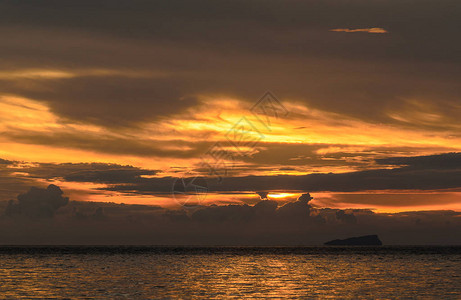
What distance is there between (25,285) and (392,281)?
54.8 m

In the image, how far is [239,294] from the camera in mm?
70500

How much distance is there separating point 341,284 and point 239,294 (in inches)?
857

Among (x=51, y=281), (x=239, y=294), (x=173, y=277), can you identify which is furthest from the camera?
(x=173, y=277)

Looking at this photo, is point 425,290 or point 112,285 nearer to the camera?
point 425,290

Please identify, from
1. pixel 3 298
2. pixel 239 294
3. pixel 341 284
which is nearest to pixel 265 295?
pixel 239 294

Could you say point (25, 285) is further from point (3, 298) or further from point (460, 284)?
point (460, 284)

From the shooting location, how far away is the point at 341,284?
85.8 metres

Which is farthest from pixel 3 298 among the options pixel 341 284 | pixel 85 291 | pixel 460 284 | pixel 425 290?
pixel 460 284

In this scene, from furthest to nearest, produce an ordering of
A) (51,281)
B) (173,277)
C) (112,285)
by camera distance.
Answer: (173,277) < (51,281) < (112,285)

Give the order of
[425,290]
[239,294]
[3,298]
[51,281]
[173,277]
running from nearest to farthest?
1. [3,298]
2. [239,294]
3. [425,290]
4. [51,281]
5. [173,277]

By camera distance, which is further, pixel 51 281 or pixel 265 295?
pixel 51 281

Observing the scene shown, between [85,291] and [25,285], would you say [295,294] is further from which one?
[25,285]

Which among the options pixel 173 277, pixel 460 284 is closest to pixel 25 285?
pixel 173 277

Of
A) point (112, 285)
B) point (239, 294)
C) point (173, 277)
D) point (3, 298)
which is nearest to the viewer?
point (3, 298)
